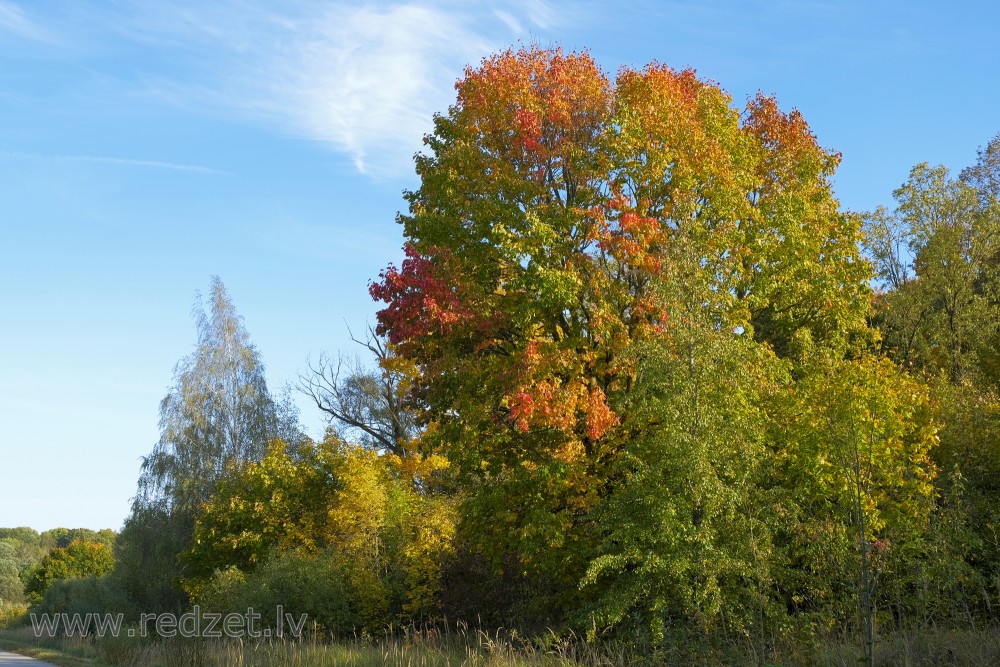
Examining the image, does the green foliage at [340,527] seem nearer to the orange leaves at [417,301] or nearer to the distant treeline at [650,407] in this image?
the distant treeline at [650,407]

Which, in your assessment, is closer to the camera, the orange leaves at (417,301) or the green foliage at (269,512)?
the orange leaves at (417,301)

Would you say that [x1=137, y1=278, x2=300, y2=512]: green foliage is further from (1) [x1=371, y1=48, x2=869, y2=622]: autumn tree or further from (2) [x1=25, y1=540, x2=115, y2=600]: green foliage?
(2) [x1=25, y1=540, x2=115, y2=600]: green foliage

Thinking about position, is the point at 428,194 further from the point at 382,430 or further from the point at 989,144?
the point at 989,144

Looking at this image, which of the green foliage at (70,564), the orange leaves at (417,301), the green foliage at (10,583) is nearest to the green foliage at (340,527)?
the orange leaves at (417,301)

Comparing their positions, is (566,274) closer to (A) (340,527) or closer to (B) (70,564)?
(A) (340,527)

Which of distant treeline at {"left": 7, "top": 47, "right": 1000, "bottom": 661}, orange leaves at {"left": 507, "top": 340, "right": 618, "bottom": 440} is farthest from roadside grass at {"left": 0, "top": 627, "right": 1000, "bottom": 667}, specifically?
orange leaves at {"left": 507, "top": 340, "right": 618, "bottom": 440}

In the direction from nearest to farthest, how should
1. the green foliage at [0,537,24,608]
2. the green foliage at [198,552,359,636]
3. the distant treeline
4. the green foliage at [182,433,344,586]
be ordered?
the distant treeline
the green foliage at [198,552,359,636]
the green foliage at [182,433,344,586]
the green foliage at [0,537,24,608]

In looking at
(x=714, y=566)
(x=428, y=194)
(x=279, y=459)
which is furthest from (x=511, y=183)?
(x=279, y=459)

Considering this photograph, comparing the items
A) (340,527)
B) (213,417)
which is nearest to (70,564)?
(213,417)

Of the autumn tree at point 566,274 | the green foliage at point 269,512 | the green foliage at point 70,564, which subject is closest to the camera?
the autumn tree at point 566,274

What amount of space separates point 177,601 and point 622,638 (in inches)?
1211

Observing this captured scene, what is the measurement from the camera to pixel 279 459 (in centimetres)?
3703

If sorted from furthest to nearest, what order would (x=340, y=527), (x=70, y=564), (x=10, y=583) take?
(x=10, y=583) < (x=70, y=564) < (x=340, y=527)

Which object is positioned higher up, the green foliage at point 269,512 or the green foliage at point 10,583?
the green foliage at point 269,512
